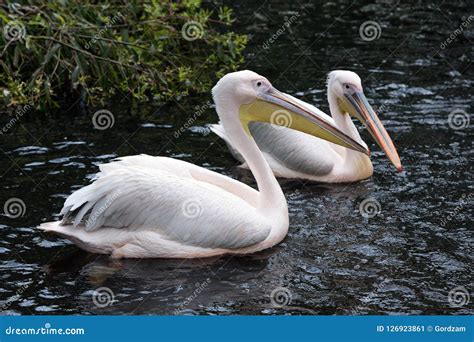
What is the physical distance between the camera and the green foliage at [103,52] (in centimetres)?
970

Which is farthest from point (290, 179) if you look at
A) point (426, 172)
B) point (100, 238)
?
point (100, 238)

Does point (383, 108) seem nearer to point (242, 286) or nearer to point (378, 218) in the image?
point (378, 218)

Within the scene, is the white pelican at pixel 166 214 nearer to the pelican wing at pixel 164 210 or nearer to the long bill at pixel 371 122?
the pelican wing at pixel 164 210

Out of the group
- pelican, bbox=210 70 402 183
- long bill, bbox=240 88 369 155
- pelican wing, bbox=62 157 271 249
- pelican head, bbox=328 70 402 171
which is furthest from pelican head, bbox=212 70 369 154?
pelican, bbox=210 70 402 183

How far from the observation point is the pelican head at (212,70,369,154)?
7391 millimetres

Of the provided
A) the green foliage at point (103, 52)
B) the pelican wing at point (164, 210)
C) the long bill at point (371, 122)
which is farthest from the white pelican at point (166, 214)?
the green foliage at point (103, 52)

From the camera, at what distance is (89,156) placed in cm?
905

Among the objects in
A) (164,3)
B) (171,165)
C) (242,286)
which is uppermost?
(164,3)

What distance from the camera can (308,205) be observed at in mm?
8328

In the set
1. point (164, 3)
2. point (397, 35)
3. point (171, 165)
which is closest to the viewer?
point (171, 165)

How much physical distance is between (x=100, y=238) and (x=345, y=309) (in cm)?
197

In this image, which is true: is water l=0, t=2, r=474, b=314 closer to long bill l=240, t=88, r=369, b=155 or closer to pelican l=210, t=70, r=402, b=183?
pelican l=210, t=70, r=402, b=183

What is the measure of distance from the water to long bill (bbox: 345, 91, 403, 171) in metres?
0.46

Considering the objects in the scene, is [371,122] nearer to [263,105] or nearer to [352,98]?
[352,98]
